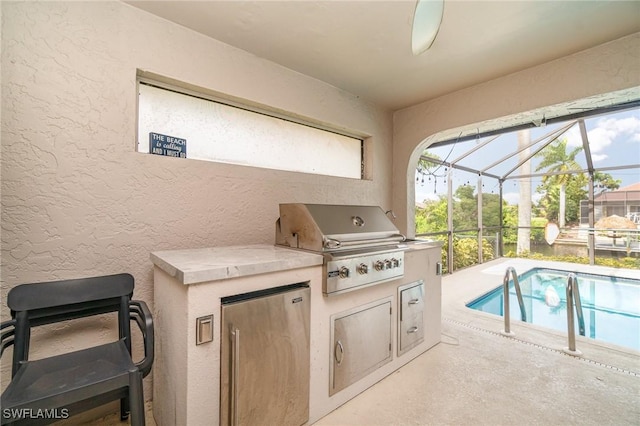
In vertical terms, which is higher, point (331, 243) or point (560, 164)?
point (560, 164)

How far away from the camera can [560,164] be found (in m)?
7.84

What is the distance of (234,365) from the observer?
137 cm

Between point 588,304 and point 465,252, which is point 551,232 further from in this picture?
point 588,304

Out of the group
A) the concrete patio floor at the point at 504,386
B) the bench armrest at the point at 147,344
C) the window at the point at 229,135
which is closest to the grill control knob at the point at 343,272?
the concrete patio floor at the point at 504,386

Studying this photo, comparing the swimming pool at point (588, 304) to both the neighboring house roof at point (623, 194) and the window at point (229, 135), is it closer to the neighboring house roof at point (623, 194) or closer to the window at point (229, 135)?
the neighboring house roof at point (623, 194)

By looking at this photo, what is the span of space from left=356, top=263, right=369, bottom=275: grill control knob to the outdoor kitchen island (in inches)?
7.6

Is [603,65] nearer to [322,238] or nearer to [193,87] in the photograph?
[322,238]

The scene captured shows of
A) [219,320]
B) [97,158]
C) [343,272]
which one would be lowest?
[219,320]

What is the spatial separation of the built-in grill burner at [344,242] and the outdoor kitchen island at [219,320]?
0.11 m

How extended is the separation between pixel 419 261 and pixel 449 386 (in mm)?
1077

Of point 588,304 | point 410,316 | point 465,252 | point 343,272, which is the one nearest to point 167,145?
point 343,272

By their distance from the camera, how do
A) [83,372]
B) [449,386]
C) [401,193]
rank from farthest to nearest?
[401,193], [449,386], [83,372]

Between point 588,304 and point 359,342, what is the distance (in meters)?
5.97

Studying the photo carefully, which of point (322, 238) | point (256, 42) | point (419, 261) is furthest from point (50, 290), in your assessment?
point (419, 261)
